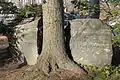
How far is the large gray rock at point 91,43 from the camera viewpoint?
8.68m

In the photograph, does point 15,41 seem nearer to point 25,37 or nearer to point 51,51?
point 25,37

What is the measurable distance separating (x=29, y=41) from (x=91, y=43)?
176cm

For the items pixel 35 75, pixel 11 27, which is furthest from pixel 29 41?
pixel 35 75

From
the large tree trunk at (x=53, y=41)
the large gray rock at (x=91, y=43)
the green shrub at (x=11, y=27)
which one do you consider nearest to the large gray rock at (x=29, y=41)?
the green shrub at (x=11, y=27)

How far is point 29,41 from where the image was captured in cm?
928

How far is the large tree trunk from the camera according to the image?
317 inches

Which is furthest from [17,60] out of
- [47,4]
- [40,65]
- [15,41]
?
[47,4]

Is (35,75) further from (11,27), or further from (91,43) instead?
(11,27)

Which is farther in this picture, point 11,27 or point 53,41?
point 11,27

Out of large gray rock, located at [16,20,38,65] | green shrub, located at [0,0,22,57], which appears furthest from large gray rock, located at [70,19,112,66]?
green shrub, located at [0,0,22,57]

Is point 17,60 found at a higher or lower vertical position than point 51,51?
lower

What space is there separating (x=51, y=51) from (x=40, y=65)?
0.44 m

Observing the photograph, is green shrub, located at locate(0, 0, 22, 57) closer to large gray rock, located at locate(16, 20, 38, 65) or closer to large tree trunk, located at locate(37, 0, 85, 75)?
large gray rock, located at locate(16, 20, 38, 65)

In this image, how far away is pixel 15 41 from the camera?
384 inches
